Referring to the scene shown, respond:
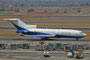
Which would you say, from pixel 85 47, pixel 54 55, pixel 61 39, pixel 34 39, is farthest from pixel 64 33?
pixel 54 55

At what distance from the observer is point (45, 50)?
7912 centimetres

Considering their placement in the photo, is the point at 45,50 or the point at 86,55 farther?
the point at 45,50

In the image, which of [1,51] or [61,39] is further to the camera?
[61,39]

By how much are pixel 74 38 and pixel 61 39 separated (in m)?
4.16

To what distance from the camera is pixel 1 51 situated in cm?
7788

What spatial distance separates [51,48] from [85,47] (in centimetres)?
880

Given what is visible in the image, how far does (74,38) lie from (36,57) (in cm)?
3389

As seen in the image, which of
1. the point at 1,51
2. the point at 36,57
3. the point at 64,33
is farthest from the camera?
the point at 64,33

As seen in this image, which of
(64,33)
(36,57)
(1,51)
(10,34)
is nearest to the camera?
(36,57)

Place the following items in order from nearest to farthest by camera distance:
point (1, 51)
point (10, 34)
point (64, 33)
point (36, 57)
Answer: point (36, 57)
point (1, 51)
point (64, 33)
point (10, 34)

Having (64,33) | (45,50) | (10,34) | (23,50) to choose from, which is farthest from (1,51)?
(10,34)

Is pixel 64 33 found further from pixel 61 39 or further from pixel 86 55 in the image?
pixel 86 55

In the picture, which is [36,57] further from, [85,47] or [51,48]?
[85,47]

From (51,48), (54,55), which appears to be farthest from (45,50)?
(54,55)
